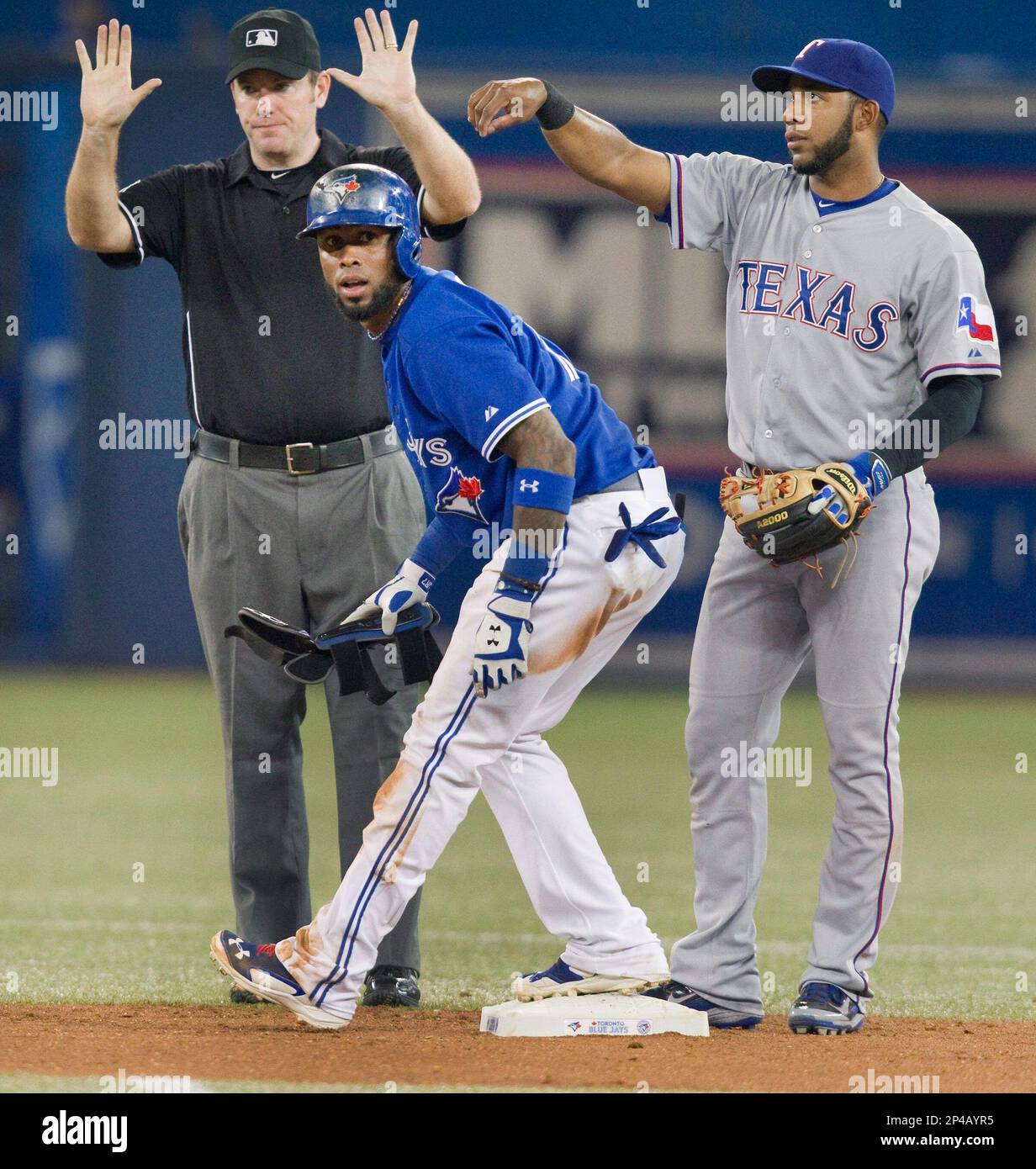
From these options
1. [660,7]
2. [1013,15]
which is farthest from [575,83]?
[1013,15]

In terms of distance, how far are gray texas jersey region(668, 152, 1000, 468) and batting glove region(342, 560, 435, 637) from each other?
3.28 ft

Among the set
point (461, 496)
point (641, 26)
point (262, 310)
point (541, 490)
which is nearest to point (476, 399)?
point (541, 490)

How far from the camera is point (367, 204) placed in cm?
458

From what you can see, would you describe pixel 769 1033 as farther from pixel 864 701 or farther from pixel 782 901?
pixel 782 901

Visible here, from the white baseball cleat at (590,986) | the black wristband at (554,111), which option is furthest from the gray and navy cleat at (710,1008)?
the black wristband at (554,111)

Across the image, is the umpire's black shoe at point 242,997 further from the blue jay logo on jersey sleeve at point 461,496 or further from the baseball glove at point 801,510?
the baseball glove at point 801,510

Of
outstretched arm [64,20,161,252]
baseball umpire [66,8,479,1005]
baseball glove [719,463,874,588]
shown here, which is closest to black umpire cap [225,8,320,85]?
baseball umpire [66,8,479,1005]

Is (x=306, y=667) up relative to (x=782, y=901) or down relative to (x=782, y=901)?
up

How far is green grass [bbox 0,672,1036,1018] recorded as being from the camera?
19.2 ft

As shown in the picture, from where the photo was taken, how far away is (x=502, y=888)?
301 inches

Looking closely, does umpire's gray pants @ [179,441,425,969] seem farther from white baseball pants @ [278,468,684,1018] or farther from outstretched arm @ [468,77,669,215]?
outstretched arm @ [468,77,669,215]

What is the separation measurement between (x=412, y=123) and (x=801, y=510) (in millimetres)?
1595

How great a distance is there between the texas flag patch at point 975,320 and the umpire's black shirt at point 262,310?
5.18ft

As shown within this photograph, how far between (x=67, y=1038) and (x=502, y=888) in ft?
10.7
